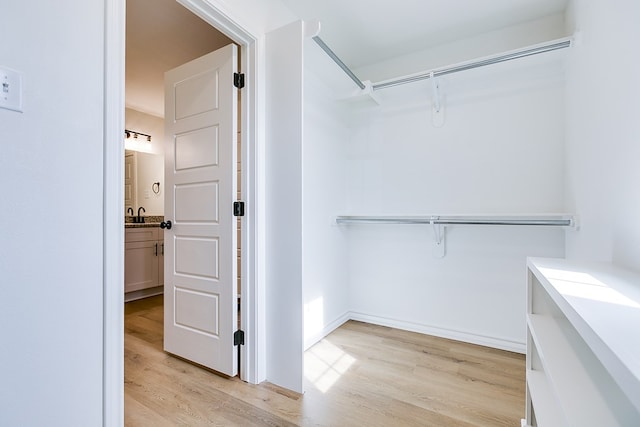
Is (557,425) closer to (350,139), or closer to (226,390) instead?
(226,390)

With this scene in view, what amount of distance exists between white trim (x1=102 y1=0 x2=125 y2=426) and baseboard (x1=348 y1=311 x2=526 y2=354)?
209 cm

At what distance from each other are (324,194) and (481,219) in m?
1.25

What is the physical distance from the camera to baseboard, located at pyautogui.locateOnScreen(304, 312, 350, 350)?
2.25 meters

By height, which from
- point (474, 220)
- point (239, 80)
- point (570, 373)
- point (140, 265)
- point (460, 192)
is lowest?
point (140, 265)

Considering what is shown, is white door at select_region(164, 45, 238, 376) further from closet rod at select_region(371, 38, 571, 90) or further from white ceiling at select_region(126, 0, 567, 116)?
closet rod at select_region(371, 38, 571, 90)

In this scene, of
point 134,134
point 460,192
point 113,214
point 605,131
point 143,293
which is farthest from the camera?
point 134,134

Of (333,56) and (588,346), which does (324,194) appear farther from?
(588,346)

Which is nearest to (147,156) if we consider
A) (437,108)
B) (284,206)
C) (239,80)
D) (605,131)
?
(239,80)

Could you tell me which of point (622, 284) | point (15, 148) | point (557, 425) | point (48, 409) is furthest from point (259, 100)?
point (557, 425)

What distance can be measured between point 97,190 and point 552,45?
2.56 meters

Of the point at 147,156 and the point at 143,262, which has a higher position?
the point at 147,156

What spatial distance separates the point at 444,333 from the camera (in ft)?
7.91

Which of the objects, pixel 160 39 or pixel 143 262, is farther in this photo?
pixel 143 262

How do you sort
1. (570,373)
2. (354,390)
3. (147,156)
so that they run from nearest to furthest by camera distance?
(570,373), (354,390), (147,156)
